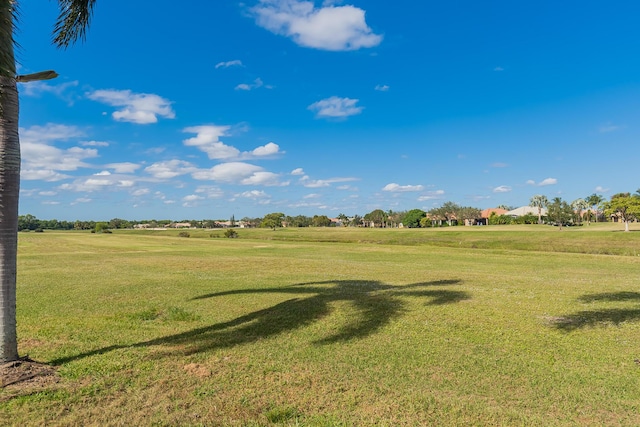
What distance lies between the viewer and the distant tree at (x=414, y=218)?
16762 cm

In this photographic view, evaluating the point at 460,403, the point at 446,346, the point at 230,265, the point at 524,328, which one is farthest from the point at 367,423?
the point at 230,265

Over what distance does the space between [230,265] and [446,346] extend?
20601 millimetres

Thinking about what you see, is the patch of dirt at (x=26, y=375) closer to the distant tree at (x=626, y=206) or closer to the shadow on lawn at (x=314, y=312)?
the shadow on lawn at (x=314, y=312)

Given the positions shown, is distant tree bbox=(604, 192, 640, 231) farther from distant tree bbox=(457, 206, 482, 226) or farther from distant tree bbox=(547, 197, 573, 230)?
distant tree bbox=(457, 206, 482, 226)

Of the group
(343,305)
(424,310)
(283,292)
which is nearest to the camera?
(424,310)

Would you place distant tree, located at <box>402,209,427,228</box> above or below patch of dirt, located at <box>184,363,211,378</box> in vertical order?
above

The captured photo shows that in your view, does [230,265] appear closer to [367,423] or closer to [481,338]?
[481,338]

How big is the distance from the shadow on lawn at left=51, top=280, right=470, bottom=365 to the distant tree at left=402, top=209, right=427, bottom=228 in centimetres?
15279

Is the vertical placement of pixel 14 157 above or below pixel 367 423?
above

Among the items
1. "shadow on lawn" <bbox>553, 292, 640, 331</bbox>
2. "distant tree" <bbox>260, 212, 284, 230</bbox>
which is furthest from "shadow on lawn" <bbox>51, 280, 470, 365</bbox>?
"distant tree" <bbox>260, 212, 284, 230</bbox>

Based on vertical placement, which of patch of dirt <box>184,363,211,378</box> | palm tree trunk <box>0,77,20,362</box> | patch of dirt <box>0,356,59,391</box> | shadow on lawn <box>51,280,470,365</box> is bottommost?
shadow on lawn <box>51,280,470,365</box>

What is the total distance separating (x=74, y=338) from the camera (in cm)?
945

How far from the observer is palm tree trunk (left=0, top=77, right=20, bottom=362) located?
7016 millimetres

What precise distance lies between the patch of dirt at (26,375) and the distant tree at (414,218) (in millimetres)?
167083
